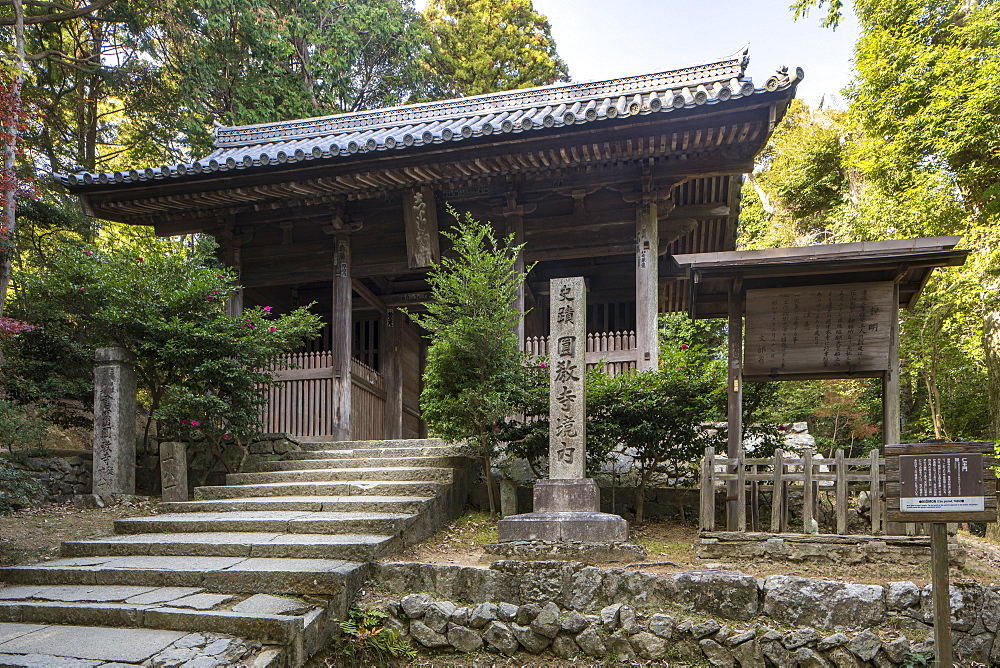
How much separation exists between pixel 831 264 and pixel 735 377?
1.44m

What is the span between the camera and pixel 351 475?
8.42 metres

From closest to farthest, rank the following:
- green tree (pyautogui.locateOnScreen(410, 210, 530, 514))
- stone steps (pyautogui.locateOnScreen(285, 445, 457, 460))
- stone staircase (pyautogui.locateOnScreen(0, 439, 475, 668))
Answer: stone staircase (pyautogui.locateOnScreen(0, 439, 475, 668)) < green tree (pyautogui.locateOnScreen(410, 210, 530, 514)) < stone steps (pyautogui.locateOnScreen(285, 445, 457, 460))

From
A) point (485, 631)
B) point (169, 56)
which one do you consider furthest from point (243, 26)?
point (485, 631)

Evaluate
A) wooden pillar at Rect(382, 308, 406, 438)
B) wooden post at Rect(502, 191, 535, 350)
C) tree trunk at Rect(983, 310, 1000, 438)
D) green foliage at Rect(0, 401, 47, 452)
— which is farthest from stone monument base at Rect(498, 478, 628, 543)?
tree trunk at Rect(983, 310, 1000, 438)

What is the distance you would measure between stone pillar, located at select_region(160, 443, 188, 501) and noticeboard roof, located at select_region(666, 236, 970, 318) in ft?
21.1

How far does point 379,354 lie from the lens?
13211 millimetres

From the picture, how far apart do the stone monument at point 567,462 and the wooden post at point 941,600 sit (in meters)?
2.41

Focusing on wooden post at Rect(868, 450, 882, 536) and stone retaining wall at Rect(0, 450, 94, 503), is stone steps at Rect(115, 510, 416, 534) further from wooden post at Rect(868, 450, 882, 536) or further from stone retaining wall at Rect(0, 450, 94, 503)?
wooden post at Rect(868, 450, 882, 536)

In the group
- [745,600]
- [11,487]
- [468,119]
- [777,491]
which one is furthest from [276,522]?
[468,119]

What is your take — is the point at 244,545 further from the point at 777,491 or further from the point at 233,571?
the point at 777,491

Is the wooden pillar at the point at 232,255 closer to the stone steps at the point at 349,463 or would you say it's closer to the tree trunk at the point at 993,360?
the stone steps at the point at 349,463

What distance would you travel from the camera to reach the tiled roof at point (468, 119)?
8.50 meters

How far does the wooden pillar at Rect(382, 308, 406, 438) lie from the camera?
13.0 meters

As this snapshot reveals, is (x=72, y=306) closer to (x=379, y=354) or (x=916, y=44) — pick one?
(x=379, y=354)
